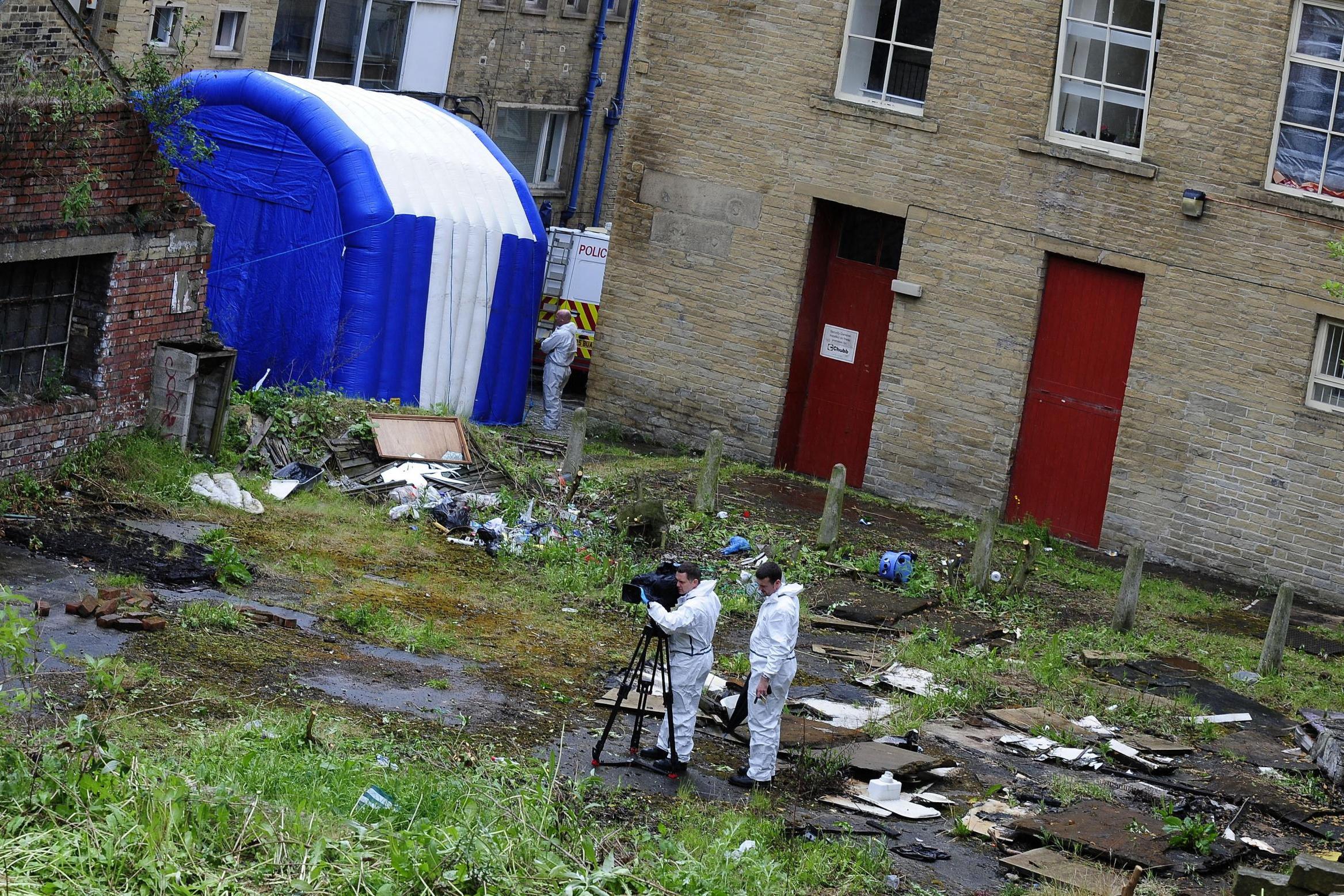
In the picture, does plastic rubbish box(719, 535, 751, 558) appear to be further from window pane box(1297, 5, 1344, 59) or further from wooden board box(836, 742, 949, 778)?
window pane box(1297, 5, 1344, 59)

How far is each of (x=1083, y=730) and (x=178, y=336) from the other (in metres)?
9.44

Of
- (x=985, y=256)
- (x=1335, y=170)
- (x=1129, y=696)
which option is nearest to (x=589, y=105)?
(x=985, y=256)

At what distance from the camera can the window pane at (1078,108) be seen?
19.6m

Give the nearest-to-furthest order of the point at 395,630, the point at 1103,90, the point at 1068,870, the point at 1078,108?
the point at 1068,870, the point at 395,630, the point at 1103,90, the point at 1078,108

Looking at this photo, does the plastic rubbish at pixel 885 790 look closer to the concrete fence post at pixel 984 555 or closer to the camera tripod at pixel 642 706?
the camera tripod at pixel 642 706

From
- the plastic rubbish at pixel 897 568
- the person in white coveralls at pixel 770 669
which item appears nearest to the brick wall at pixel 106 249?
Answer: the person in white coveralls at pixel 770 669

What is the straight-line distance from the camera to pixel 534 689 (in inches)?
478

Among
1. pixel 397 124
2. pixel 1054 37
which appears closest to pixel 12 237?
pixel 397 124

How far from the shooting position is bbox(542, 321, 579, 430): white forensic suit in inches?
895

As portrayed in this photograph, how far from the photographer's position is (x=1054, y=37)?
19484 millimetres

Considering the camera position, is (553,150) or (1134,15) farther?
(553,150)

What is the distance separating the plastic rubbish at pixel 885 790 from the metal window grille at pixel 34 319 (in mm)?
8587

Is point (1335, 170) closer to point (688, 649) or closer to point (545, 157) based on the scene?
point (688, 649)

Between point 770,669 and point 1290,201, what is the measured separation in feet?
35.6
